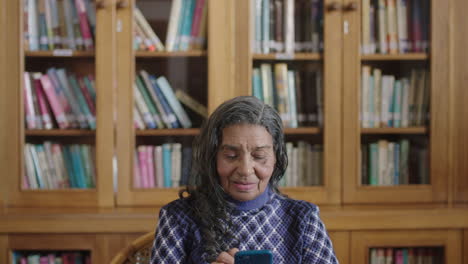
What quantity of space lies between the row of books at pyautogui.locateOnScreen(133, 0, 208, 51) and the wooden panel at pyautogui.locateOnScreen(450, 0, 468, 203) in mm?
1083

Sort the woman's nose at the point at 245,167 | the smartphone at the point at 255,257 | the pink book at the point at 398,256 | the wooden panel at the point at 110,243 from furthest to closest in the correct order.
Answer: the pink book at the point at 398,256 → the wooden panel at the point at 110,243 → the woman's nose at the point at 245,167 → the smartphone at the point at 255,257

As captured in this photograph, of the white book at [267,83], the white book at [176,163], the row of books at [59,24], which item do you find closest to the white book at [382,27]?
the white book at [267,83]

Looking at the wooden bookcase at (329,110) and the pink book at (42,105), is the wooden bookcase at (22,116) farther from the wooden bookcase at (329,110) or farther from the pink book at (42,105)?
the wooden bookcase at (329,110)

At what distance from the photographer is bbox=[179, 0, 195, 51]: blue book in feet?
8.59

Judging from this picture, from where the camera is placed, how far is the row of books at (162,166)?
8.54ft

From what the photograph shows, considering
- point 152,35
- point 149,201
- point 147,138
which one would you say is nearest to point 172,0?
point 152,35

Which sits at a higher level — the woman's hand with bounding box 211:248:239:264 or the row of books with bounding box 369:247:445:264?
the woman's hand with bounding box 211:248:239:264

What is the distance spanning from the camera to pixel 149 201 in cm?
258

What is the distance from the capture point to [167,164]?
2.64 m

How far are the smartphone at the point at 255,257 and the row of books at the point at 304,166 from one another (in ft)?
4.54

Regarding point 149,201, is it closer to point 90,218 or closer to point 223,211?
point 90,218

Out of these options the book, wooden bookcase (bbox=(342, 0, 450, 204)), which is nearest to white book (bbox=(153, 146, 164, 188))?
the book

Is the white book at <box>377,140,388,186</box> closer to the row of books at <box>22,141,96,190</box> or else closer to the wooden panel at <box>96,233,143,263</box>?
the wooden panel at <box>96,233,143,263</box>

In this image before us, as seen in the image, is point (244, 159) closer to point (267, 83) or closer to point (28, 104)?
point (267, 83)
